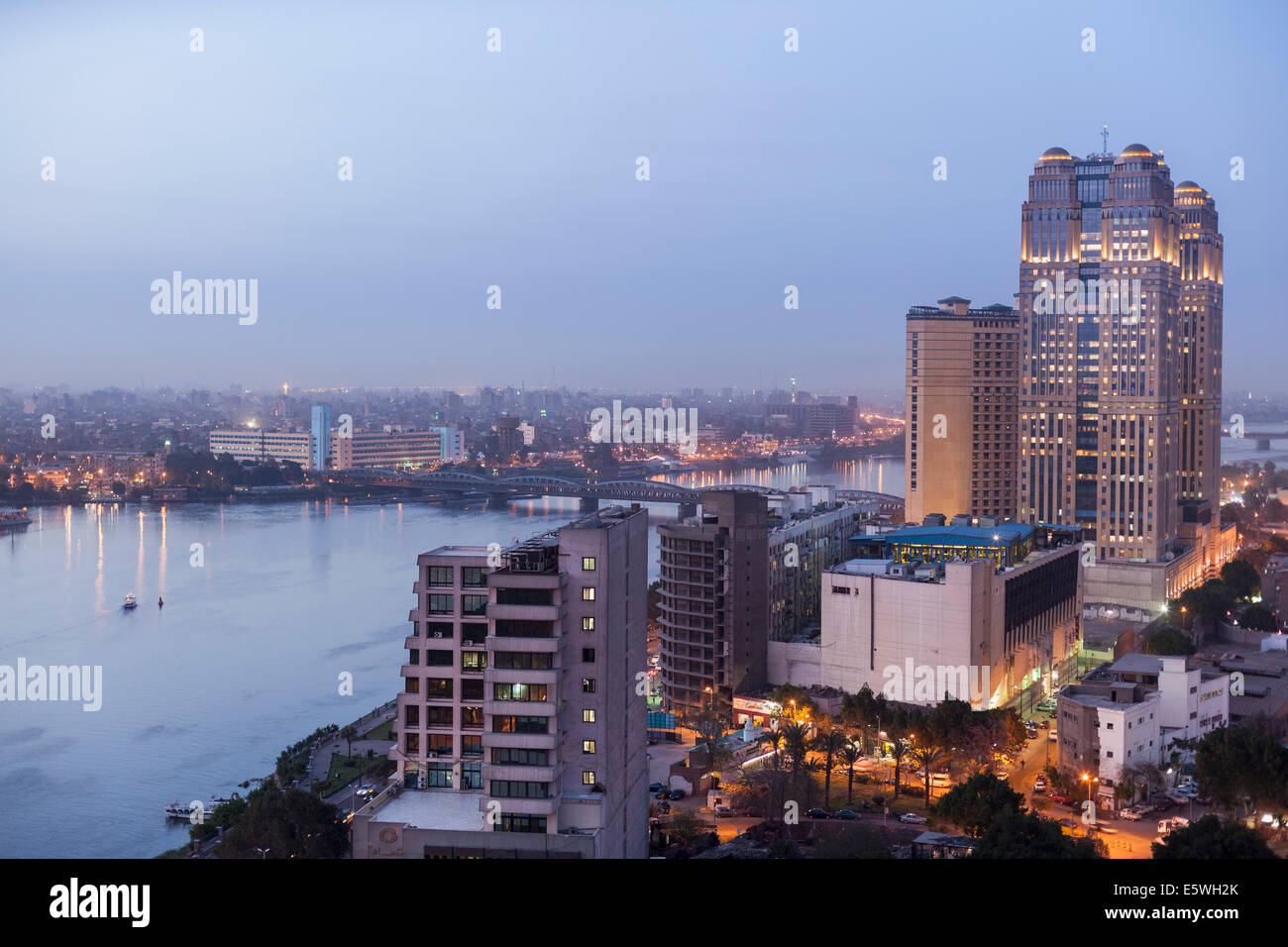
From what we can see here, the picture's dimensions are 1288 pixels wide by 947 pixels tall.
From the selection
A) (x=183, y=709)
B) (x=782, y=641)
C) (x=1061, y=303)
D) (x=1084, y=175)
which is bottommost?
(x=183, y=709)

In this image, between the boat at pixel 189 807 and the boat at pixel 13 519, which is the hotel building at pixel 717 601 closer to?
the boat at pixel 189 807

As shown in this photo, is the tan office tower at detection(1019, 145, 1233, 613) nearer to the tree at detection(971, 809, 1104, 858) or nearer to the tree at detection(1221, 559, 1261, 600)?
the tree at detection(1221, 559, 1261, 600)

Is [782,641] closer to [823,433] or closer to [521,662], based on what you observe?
[521,662]

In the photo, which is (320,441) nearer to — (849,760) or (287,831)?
(849,760)

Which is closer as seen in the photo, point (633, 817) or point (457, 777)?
point (457, 777)

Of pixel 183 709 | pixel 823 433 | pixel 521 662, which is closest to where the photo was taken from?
pixel 521 662
